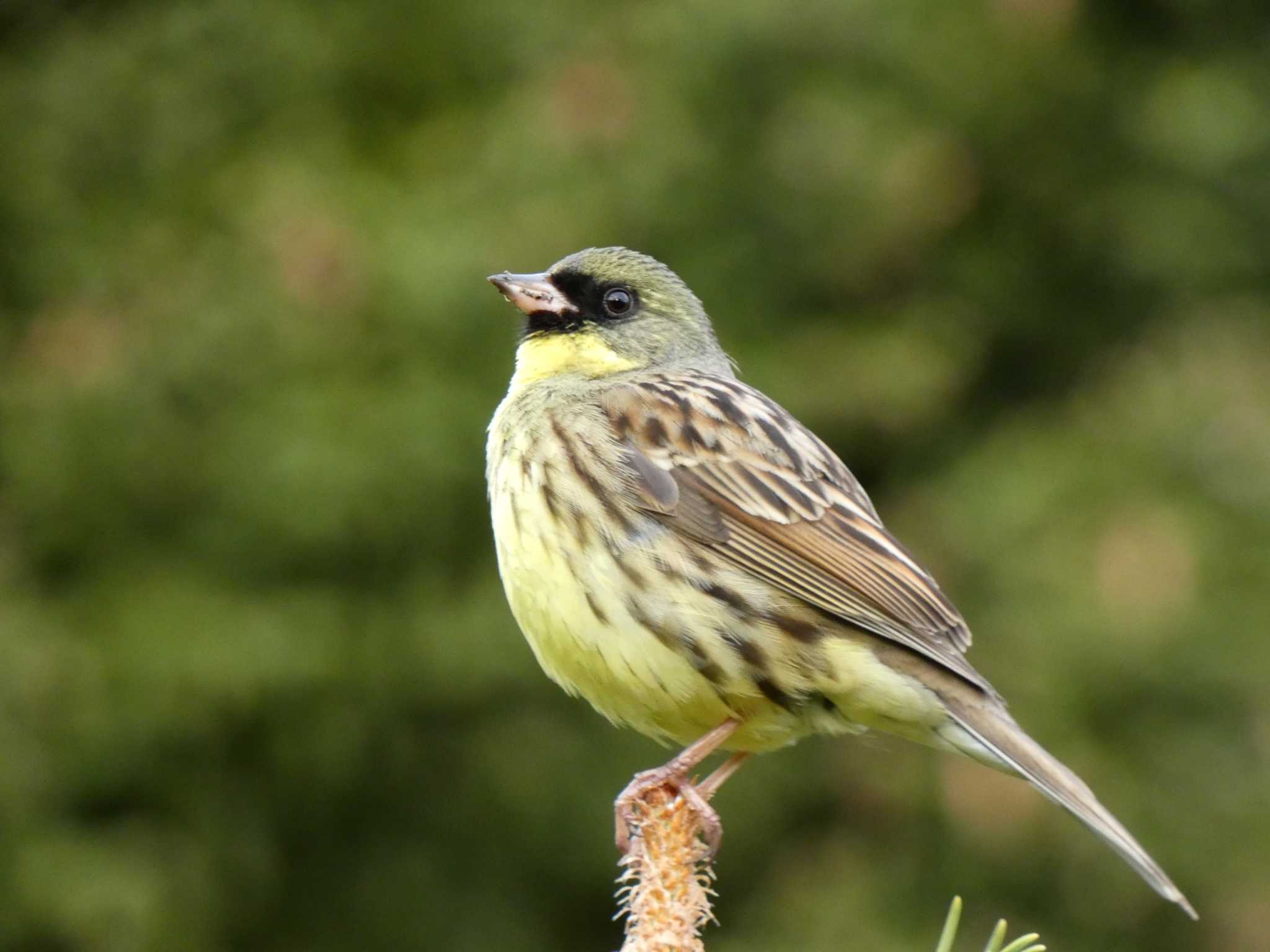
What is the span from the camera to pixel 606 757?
9203 millimetres

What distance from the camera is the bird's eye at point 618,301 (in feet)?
17.3

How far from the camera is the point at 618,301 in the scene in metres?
5.28

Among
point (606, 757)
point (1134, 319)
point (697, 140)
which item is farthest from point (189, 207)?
point (1134, 319)

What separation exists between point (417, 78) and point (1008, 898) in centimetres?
542

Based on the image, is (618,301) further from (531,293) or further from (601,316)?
(531,293)

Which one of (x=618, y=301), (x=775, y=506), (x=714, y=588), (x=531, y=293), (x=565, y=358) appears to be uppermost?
(x=618, y=301)

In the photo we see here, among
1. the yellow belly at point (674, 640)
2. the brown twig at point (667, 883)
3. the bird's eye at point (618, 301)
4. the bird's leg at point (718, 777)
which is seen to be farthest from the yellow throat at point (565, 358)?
the brown twig at point (667, 883)

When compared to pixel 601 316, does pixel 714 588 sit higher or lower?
lower

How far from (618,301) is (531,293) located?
0.29 metres

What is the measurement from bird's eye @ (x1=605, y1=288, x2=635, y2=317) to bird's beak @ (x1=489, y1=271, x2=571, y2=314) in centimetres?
13

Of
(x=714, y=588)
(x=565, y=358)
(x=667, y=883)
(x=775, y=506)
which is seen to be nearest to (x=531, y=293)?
(x=565, y=358)

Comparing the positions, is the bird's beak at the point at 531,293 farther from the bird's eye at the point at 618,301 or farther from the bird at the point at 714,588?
the bird's eye at the point at 618,301

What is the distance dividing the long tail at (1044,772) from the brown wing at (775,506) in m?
0.12

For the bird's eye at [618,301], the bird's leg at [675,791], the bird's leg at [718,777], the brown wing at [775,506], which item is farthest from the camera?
the bird's eye at [618,301]
